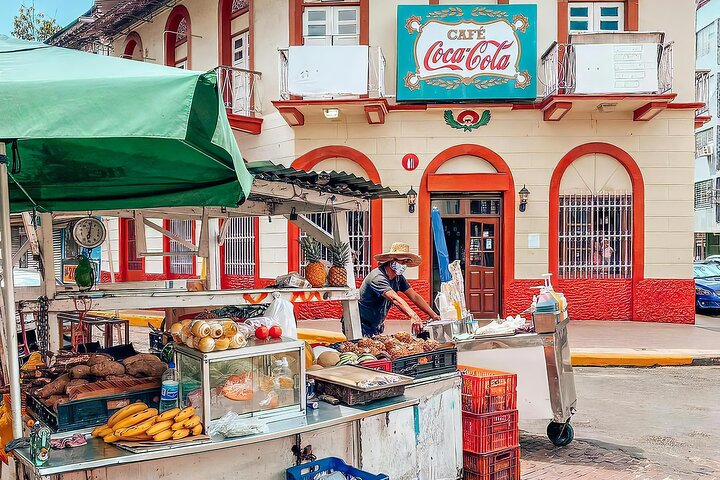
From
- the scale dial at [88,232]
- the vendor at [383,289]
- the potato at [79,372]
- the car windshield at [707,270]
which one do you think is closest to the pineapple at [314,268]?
the vendor at [383,289]

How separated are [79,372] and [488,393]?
2.97 m

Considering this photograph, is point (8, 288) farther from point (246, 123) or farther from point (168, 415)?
point (246, 123)

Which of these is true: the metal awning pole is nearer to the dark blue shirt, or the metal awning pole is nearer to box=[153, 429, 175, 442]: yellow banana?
box=[153, 429, 175, 442]: yellow banana

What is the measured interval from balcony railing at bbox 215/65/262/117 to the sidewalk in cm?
858

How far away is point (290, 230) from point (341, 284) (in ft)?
26.8

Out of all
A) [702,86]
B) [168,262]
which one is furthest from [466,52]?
[168,262]

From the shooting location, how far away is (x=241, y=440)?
125 inches

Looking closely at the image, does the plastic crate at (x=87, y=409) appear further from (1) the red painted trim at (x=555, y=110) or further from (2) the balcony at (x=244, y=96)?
(2) the balcony at (x=244, y=96)

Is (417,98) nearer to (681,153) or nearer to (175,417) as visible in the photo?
(681,153)

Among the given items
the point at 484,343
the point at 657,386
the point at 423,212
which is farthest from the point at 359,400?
the point at 423,212

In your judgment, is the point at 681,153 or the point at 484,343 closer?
the point at 484,343

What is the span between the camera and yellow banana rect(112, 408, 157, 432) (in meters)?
3.16

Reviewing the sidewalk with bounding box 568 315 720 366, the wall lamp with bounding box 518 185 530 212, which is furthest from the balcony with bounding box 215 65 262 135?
the sidewalk with bounding box 568 315 720 366

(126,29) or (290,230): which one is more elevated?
(126,29)
